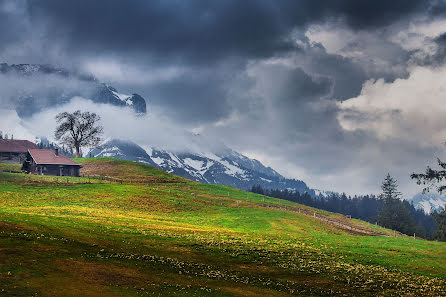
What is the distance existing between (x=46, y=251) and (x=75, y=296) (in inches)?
421

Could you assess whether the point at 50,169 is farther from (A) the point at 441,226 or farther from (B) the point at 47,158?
(A) the point at 441,226

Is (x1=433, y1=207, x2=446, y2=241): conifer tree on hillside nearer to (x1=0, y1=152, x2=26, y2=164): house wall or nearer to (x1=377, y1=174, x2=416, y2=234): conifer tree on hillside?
(x1=377, y1=174, x2=416, y2=234): conifer tree on hillside

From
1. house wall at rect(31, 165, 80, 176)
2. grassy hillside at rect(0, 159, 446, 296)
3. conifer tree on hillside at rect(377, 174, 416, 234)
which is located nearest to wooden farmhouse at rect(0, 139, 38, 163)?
house wall at rect(31, 165, 80, 176)

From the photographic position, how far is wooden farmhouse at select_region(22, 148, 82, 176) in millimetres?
136000

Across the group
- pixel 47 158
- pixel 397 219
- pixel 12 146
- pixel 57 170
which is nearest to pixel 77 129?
pixel 12 146

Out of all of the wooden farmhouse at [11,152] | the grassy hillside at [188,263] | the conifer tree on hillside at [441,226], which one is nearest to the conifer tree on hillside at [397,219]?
the conifer tree on hillside at [441,226]

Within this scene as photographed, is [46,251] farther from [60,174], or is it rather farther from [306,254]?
[60,174]

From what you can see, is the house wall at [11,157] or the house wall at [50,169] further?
the house wall at [11,157]

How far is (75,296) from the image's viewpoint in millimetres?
26641

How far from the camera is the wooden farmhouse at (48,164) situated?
13600 centimetres

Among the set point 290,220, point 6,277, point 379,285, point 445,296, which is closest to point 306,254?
point 379,285

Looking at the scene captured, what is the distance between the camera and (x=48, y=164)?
448 feet

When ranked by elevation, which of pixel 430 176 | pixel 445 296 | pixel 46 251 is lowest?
→ pixel 445 296

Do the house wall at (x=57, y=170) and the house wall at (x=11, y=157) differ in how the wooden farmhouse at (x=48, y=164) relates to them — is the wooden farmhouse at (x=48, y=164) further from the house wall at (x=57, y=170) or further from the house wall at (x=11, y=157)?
the house wall at (x=11, y=157)
